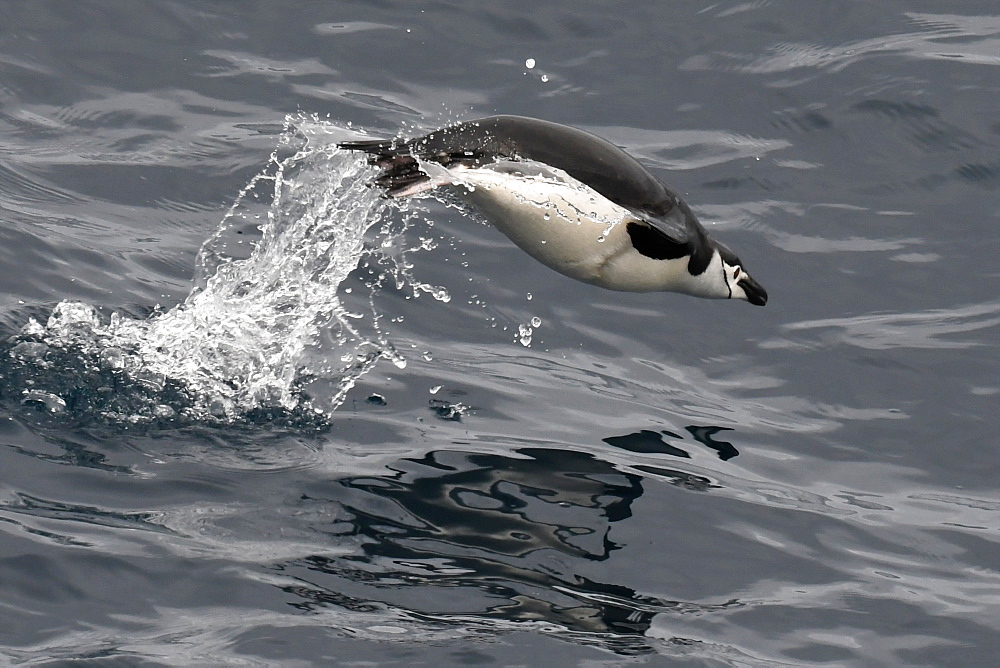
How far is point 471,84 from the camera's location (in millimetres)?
11266

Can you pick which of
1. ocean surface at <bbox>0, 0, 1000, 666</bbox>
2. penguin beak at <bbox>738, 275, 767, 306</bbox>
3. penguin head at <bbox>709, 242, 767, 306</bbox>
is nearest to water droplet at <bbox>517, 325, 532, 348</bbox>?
ocean surface at <bbox>0, 0, 1000, 666</bbox>

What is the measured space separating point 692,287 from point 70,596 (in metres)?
4.29

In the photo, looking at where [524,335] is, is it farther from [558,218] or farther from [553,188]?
[553,188]

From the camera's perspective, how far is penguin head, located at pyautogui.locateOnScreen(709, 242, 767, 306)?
322 inches

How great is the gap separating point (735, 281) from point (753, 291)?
153mm

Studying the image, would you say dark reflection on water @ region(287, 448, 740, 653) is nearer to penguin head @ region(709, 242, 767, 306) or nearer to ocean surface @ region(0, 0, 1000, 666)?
ocean surface @ region(0, 0, 1000, 666)

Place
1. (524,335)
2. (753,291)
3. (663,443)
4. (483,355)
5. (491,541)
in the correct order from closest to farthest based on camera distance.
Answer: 1. (491,541)
2. (663,443)
3. (483,355)
4. (753,291)
5. (524,335)

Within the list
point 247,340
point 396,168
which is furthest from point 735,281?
point 247,340

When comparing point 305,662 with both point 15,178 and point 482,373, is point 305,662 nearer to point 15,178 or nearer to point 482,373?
point 482,373

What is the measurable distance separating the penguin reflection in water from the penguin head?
1.86ft

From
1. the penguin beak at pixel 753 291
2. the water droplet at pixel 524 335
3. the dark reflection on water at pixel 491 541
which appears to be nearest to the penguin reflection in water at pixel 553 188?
the penguin beak at pixel 753 291

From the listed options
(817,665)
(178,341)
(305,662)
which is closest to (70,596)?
(305,662)

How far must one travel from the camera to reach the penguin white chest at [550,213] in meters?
7.00

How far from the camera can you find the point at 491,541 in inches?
230
